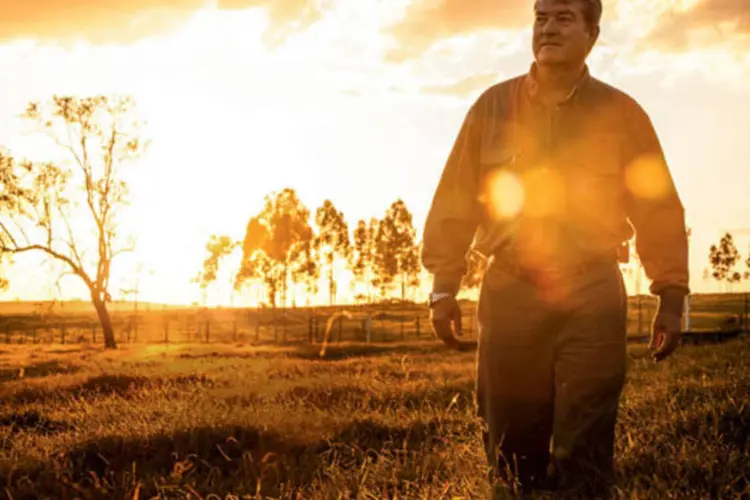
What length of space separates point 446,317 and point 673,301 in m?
1.16

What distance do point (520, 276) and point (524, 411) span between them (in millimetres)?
674

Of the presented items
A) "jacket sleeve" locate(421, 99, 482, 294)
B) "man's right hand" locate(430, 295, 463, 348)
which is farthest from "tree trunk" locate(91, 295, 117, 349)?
"man's right hand" locate(430, 295, 463, 348)

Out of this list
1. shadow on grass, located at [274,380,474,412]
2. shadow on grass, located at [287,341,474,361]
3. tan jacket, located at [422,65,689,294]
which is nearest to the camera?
tan jacket, located at [422,65,689,294]

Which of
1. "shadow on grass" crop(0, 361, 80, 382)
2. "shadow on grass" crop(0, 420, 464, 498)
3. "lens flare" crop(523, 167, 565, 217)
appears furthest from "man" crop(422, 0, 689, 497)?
"shadow on grass" crop(0, 361, 80, 382)

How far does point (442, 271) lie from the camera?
12.6 ft

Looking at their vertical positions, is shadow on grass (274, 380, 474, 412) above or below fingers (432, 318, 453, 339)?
below

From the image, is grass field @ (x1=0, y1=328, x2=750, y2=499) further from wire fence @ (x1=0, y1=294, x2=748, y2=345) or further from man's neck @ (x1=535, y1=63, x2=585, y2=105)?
wire fence @ (x1=0, y1=294, x2=748, y2=345)

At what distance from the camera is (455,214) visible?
3.91 m

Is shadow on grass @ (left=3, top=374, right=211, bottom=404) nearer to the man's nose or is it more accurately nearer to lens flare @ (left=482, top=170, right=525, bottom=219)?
lens flare @ (left=482, top=170, right=525, bottom=219)

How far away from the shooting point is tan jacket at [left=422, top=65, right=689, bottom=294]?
11.8 feet

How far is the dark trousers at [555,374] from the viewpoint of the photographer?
11.5 ft

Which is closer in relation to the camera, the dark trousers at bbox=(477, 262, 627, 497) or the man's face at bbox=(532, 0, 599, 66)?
the dark trousers at bbox=(477, 262, 627, 497)

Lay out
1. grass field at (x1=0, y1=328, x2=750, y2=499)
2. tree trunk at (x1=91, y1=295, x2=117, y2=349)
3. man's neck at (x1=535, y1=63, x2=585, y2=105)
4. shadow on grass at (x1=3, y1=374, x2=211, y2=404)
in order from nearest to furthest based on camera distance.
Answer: man's neck at (x1=535, y1=63, x2=585, y2=105)
grass field at (x1=0, y1=328, x2=750, y2=499)
shadow on grass at (x1=3, y1=374, x2=211, y2=404)
tree trunk at (x1=91, y1=295, x2=117, y2=349)

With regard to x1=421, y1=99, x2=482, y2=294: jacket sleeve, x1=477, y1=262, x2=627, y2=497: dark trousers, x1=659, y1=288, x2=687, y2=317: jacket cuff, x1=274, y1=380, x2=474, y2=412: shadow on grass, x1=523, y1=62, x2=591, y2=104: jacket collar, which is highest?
x1=523, y1=62, x2=591, y2=104: jacket collar
